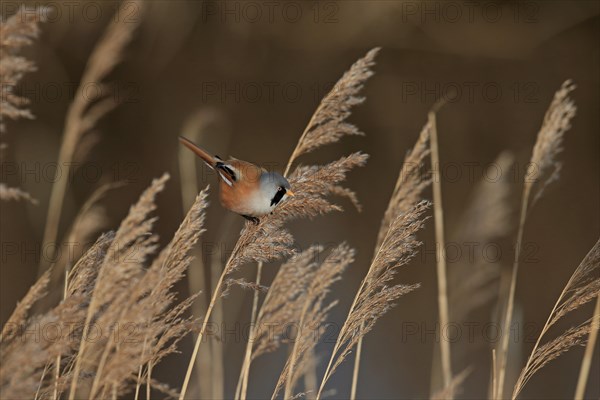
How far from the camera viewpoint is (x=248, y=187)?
9.64 feet

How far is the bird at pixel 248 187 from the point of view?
2.84 meters

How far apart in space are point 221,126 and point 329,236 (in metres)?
3.00

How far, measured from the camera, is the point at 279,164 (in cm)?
807

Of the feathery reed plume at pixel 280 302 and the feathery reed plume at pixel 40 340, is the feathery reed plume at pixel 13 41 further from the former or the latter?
the feathery reed plume at pixel 280 302

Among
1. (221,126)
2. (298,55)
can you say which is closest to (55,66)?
(221,126)

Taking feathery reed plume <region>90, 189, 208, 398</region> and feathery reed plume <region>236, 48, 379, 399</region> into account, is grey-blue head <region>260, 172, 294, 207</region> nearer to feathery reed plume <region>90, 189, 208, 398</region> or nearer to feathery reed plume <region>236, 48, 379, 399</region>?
feathery reed plume <region>236, 48, 379, 399</region>

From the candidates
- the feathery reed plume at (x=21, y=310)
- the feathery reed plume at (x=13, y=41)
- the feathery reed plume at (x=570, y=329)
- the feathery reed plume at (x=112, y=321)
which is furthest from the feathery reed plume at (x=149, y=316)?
the feathery reed plume at (x=570, y=329)

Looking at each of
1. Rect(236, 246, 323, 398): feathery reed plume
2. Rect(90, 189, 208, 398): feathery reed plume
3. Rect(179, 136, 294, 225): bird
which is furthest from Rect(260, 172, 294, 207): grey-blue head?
Rect(90, 189, 208, 398): feathery reed plume

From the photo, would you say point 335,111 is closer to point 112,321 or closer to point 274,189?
point 274,189

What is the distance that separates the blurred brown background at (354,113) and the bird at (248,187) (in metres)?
2.65

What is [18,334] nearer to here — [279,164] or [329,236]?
[329,236]

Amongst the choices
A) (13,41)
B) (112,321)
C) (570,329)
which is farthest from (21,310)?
(570,329)

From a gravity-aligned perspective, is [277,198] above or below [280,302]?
above

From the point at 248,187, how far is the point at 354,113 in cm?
740
